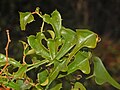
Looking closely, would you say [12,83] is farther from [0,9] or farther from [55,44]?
[0,9]

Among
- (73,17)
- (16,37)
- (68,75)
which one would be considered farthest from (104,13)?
(68,75)

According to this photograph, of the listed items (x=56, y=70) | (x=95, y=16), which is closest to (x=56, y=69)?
(x=56, y=70)

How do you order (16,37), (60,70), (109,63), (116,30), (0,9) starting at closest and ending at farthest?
1. (60,70)
2. (16,37)
3. (0,9)
4. (109,63)
5. (116,30)

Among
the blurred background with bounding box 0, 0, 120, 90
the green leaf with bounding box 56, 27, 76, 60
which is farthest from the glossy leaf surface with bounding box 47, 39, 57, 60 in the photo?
the blurred background with bounding box 0, 0, 120, 90

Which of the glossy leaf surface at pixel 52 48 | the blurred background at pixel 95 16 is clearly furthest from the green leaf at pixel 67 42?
the blurred background at pixel 95 16

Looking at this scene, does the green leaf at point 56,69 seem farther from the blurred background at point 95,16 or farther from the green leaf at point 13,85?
the blurred background at point 95,16

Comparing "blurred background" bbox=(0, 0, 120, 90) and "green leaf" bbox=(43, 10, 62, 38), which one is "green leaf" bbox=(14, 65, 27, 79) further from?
"blurred background" bbox=(0, 0, 120, 90)
